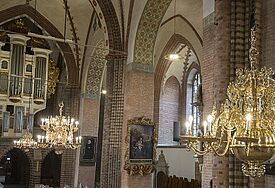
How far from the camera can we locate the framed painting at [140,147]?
1229 cm

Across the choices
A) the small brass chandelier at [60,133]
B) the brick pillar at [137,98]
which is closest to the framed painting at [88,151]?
the small brass chandelier at [60,133]

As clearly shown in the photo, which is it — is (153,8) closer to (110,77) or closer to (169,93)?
(110,77)

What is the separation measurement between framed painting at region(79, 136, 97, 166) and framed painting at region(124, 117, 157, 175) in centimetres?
621

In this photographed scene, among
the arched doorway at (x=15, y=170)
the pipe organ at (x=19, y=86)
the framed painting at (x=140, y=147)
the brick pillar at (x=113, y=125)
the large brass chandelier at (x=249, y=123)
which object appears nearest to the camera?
the large brass chandelier at (x=249, y=123)

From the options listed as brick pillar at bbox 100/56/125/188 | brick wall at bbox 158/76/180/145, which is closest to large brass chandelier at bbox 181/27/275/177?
brick pillar at bbox 100/56/125/188

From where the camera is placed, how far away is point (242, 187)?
6.22 metres

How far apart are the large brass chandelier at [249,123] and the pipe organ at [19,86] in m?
14.1

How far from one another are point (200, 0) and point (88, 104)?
24.5ft

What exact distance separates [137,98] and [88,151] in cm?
677

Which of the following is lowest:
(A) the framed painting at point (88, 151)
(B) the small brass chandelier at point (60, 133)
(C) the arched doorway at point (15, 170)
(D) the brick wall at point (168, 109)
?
(C) the arched doorway at point (15, 170)

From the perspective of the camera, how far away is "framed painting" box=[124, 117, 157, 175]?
1229 centimetres

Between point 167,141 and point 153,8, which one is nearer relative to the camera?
point 153,8

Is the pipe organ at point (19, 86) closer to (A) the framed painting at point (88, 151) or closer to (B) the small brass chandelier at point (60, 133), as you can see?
(A) the framed painting at point (88, 151)

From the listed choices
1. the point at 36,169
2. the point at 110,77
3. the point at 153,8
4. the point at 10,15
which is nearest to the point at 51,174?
the point at 36,169
